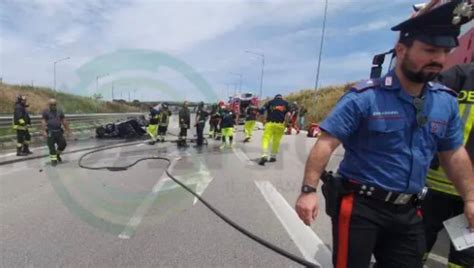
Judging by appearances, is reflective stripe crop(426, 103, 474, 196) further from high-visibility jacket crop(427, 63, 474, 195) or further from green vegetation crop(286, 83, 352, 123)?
green vegetation crop(286, 83, 352, 123)

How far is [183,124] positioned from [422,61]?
58.1 ft

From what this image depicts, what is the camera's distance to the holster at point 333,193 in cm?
293

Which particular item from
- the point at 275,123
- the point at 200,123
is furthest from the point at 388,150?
the point at 200,123

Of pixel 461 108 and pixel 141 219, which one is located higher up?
pixel 461 108

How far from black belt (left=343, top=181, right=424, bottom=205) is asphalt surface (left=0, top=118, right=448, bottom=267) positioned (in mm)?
2010

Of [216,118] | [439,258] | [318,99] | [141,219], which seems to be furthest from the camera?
[318,99]

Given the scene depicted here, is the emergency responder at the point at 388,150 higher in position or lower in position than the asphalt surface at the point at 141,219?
higher

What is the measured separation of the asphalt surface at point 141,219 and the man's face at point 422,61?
248 cm

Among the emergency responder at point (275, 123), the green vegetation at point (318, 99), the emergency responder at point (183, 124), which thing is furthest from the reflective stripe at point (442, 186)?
the green vegetation at point (318, 99)

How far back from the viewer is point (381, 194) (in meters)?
2.87

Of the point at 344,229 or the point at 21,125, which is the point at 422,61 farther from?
the point at 21,125

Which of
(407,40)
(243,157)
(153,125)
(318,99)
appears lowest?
(243,157)

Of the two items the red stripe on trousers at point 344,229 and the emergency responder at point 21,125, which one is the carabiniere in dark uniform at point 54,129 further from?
the red stripe on trousers at point 344,229

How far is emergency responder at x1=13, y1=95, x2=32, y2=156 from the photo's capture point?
15625 mm
